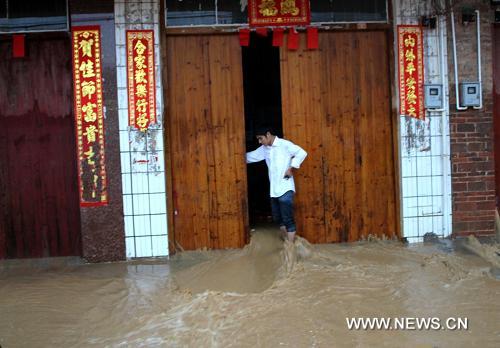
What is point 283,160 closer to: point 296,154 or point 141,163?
point 296,154

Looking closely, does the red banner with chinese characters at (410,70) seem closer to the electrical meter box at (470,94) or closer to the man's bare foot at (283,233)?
the electrical meter box at (470,94)

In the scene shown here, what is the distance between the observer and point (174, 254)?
21.1 feet

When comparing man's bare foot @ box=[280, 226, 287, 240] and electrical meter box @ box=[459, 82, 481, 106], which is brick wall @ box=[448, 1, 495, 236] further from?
man's bare foot @ box=[280, 226, 287, 240]

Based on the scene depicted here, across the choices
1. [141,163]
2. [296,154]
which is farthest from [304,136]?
[141,163]

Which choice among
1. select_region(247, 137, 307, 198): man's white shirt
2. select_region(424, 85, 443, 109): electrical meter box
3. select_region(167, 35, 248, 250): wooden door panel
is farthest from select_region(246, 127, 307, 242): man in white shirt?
select_region(424, 85, 443, 109): electrical meter box

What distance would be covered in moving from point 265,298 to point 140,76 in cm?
311

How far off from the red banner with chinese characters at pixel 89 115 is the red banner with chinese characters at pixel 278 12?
1947 mm

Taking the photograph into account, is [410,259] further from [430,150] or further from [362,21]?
[362,21]

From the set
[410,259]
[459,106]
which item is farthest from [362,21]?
[410,259]

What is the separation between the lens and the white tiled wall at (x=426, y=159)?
651cm

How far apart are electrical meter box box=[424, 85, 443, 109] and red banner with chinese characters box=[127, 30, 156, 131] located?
11.3ft

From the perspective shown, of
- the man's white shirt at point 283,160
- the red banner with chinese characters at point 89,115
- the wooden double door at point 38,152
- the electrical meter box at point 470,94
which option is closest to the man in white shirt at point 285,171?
the man's white shirt at point 283,160

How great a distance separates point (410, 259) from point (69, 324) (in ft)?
12.3

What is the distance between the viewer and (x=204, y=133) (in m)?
6.48
